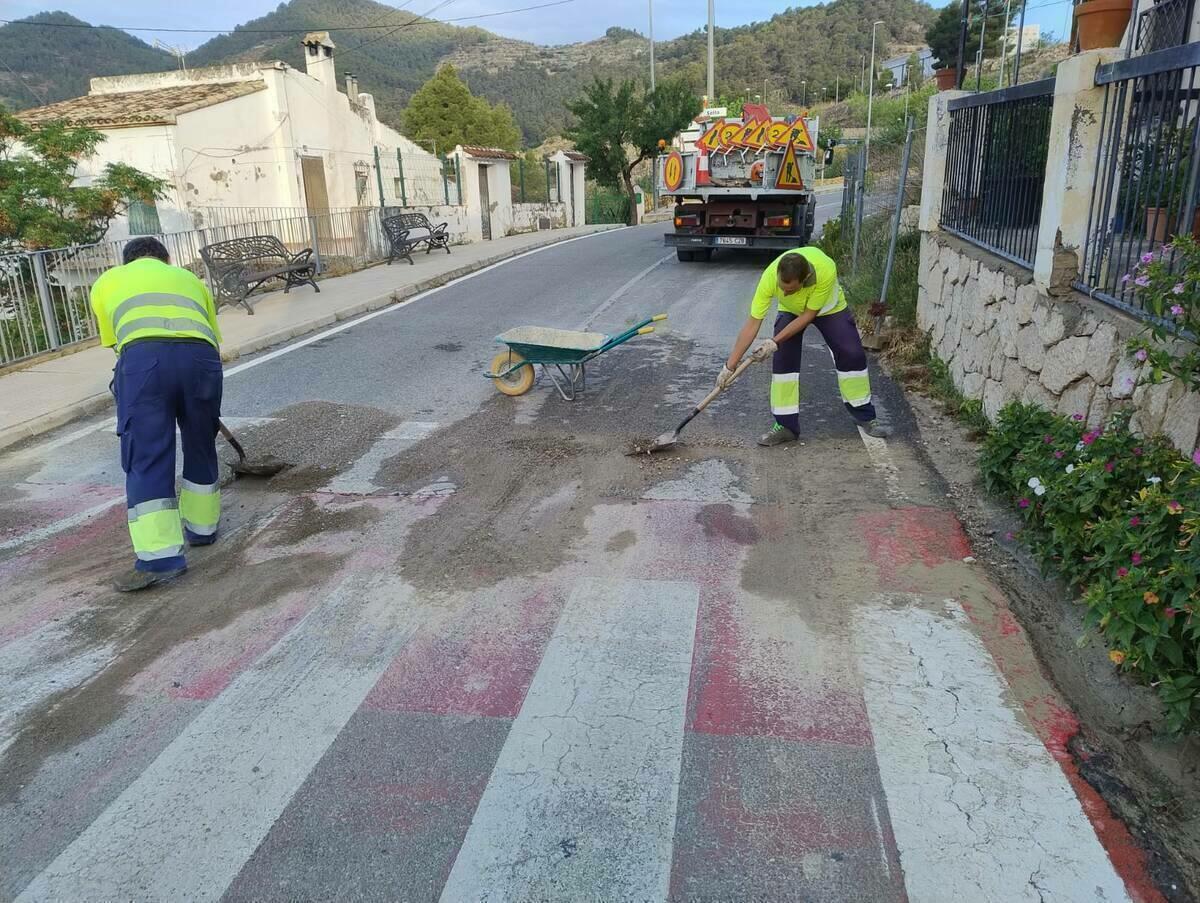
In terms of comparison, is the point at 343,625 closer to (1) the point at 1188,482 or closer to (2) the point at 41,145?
(1) the point at 1188,482

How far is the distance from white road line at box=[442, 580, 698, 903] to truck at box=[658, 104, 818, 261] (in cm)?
1284

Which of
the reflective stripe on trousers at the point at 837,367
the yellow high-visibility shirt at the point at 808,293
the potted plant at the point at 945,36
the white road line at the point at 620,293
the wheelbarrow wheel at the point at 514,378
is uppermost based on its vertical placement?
the potted plant at the point at 945,36

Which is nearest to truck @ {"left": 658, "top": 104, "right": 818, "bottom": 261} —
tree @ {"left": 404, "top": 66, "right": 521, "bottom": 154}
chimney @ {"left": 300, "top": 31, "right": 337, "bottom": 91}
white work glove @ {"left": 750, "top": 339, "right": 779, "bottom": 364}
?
white work glove @ {"left": 750, "top": 339, "right": 779, "bottom": 364}

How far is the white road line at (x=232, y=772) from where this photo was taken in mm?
2580

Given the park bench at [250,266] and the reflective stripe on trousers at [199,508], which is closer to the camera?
the reflective stripe on trousers at [199,508]

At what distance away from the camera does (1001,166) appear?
6980 millimetres

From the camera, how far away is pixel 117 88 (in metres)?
24.7

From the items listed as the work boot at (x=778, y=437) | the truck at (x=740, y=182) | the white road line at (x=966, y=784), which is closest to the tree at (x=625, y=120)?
the truck at (x=740, y=182)

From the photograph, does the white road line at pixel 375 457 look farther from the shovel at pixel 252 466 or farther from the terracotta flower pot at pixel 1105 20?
the terracotta flower pot at pixel 1105 20

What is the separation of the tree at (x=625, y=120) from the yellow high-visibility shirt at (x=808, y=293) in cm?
3103

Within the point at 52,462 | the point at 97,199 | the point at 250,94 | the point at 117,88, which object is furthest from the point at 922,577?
the point at 117,88

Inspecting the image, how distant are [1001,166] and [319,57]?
22.2 metres

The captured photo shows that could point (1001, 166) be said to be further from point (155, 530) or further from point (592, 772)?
point (155, 530)

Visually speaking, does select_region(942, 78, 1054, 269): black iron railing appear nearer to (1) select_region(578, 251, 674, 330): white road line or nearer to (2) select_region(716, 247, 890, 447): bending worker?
(2) select_region(716, 247, 890, 447): bending worker
